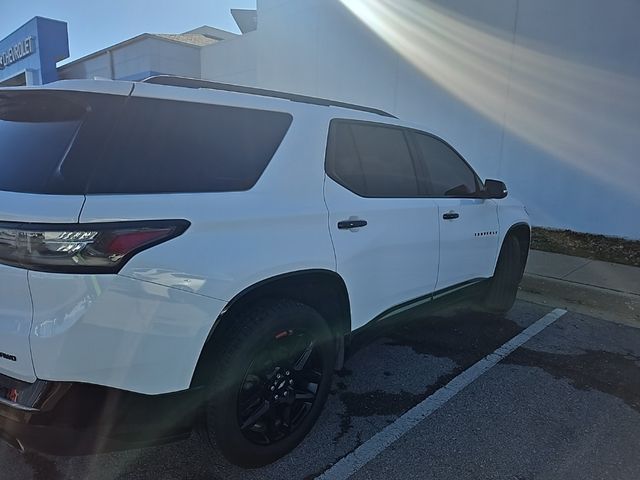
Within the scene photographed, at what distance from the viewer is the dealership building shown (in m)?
8.32

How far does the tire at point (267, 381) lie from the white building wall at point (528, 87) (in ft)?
26.0

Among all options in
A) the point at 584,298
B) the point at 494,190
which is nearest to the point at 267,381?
the point at 494,190

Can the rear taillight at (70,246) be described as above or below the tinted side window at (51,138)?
below

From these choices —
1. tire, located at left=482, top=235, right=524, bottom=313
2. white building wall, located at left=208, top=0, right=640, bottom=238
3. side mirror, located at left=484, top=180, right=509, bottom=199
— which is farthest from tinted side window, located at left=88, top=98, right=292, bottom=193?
white building wall, located at left=208, top=0, right=640, bottom=238

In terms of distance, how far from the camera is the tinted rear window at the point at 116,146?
1.85m

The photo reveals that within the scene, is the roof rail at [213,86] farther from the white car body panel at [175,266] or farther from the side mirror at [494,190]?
the side mirror at [494,190]

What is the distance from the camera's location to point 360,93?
39.6 ft

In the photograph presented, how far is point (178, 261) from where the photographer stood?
1.87 meters

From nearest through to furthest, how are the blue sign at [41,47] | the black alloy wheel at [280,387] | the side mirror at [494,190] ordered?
the black alloy wheel at [280,387], the side mirror at [494,190], the blue sign at [41,47]

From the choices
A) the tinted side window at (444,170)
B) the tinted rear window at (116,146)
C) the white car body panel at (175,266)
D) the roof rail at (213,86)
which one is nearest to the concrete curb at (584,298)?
the tinted side window at (444,170)

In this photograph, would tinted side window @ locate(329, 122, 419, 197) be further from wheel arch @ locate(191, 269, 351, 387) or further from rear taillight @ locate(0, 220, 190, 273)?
rear taillight @ locate(0, 220, 190, 273)

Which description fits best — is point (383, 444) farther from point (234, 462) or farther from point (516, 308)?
point (516, 308)

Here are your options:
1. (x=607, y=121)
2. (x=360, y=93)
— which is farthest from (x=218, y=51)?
(x=607, y=121)

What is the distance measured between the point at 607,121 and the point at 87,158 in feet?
29.7
